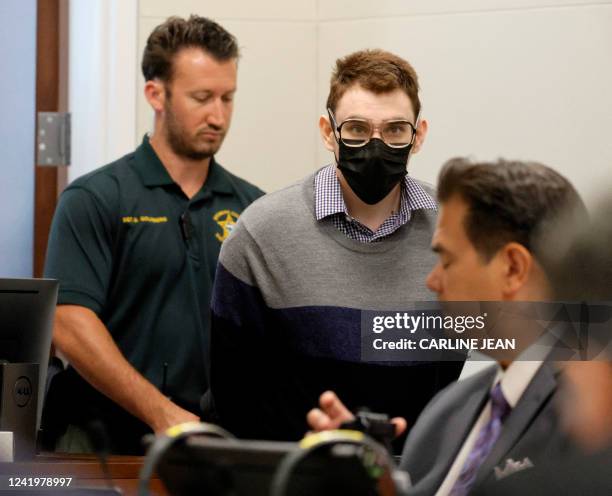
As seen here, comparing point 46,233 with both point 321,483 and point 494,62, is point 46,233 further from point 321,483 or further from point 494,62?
point 321,483

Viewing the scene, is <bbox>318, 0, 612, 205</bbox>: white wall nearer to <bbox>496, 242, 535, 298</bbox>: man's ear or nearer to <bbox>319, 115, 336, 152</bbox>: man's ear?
<bbox>319, 115, 336, 152</bbox>: man's ear

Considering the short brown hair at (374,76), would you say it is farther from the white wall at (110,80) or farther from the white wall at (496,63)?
the white wall at (110,80)

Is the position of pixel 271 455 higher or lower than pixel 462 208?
lower

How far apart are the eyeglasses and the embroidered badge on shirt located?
0.77 meters

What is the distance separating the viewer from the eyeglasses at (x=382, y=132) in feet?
6.97

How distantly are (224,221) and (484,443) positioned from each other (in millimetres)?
1518

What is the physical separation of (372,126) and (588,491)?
1.04 meters

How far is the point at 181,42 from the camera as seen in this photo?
9.45 ft

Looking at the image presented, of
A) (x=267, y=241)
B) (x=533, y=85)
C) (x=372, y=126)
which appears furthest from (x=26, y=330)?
(x=533, y=85)

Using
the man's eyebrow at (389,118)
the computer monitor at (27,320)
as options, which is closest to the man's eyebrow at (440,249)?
the man's eyebrow at (389,118)

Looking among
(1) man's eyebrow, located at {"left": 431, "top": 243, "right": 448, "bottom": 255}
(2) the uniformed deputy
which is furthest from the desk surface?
(1) man's eyebrow, located at {"left": 431, "top": 243, "right": 448, "bottom": 255}

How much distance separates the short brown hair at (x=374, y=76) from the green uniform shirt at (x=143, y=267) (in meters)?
0.74

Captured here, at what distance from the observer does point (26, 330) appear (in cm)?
202

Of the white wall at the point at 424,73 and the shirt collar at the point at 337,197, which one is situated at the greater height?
the white wall at the point at 424,73
